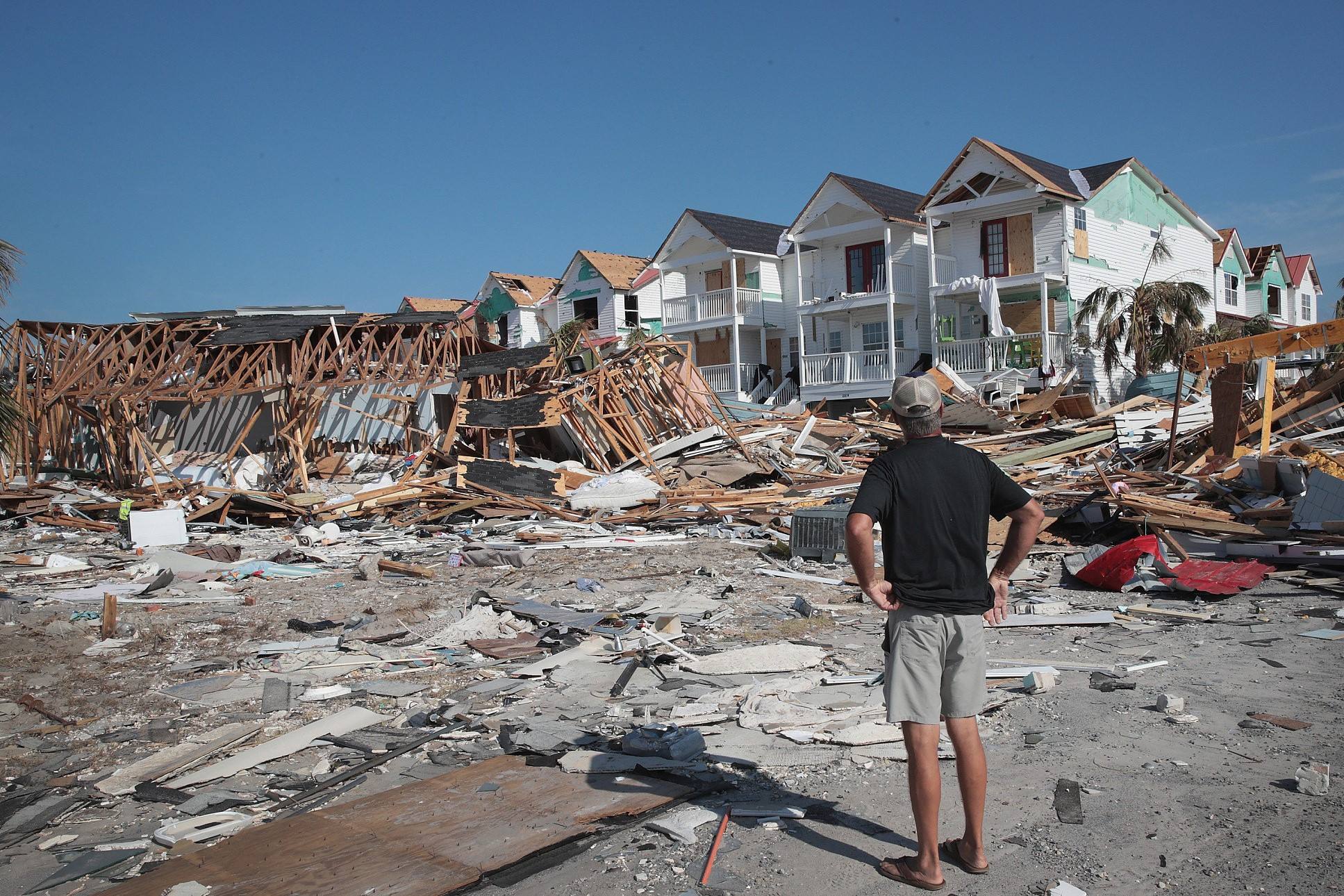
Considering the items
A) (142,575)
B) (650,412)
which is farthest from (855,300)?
(142,575)

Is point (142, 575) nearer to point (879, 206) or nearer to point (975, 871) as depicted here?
point (975, 871)

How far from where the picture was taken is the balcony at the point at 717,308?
3378 centimetres

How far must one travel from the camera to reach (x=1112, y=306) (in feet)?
88.0

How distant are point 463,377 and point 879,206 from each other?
1630cm

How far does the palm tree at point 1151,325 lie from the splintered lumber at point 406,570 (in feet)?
72.8

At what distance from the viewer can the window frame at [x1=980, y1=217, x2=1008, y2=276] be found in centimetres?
2823

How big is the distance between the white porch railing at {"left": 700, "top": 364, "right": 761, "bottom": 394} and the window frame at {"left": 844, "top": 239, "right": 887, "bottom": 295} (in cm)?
488

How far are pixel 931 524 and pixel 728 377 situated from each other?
3115 cm

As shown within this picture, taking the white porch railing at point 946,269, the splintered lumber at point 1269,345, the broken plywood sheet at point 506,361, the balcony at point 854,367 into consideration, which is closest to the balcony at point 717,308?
the balcony at point 854,367

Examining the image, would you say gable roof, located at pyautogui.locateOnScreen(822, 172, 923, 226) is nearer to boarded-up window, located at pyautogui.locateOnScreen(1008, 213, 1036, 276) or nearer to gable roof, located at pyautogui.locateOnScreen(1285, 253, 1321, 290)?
boarded-up window, located at pyautogui.locateOnScreen(1008, 213, 1036, 276)

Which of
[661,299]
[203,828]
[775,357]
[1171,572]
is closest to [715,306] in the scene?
[775,357]

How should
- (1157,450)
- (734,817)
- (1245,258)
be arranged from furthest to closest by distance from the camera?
(1245,258) < (1157,450) < (734,817)

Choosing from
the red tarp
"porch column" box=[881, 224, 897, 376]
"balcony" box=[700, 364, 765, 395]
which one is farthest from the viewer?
"balcony" box=[700, 364, 765, 395]

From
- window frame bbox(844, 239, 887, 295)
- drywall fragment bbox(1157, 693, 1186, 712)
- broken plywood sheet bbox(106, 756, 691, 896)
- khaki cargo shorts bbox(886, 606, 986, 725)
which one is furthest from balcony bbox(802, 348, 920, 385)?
khaki cargo shorts bbox(886, 606, 986, 725)
